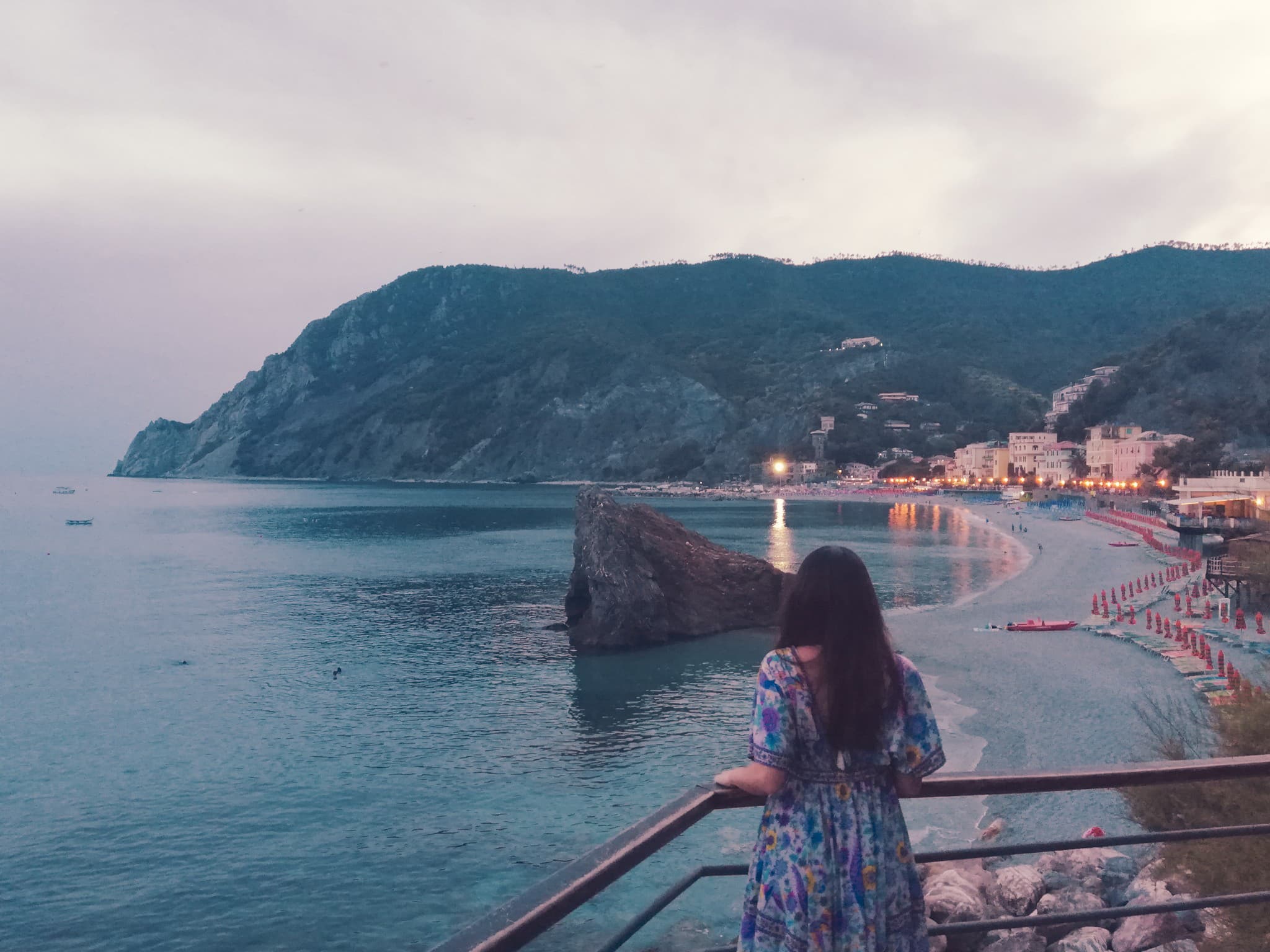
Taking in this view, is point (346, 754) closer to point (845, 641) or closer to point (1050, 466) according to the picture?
point (845, 641)

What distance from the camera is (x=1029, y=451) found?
126m

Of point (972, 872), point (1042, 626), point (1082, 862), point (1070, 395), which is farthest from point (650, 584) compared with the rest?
point (1070, 395)

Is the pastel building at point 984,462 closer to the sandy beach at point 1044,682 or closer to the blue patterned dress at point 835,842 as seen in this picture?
the sandy beach at point 1044,682

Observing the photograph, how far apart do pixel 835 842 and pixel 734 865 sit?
0.45 meters

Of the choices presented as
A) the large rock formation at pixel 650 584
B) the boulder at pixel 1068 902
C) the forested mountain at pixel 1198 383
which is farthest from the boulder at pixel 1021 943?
the forested mountain at pixel 1198 383

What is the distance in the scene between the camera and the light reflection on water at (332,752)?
13312 mm

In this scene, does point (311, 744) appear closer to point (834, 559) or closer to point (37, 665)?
point (37, 665)

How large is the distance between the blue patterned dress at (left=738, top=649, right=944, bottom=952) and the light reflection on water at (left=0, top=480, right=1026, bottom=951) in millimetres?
10950

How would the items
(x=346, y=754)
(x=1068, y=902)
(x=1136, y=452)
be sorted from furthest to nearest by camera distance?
1. (x=1136, y=452)
2. (x=346, y=754)
3. (x=1068, y=902)

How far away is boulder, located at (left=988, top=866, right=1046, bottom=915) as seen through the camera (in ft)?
32.7

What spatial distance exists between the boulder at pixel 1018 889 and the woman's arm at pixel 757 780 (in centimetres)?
917

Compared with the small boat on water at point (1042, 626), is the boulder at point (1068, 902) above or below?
above

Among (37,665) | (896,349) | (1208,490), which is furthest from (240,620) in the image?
(896,349)

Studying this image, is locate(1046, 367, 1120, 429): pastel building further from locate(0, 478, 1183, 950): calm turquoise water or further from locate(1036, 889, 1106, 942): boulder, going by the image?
locate(1036, 889, 1106, 942): boulder
